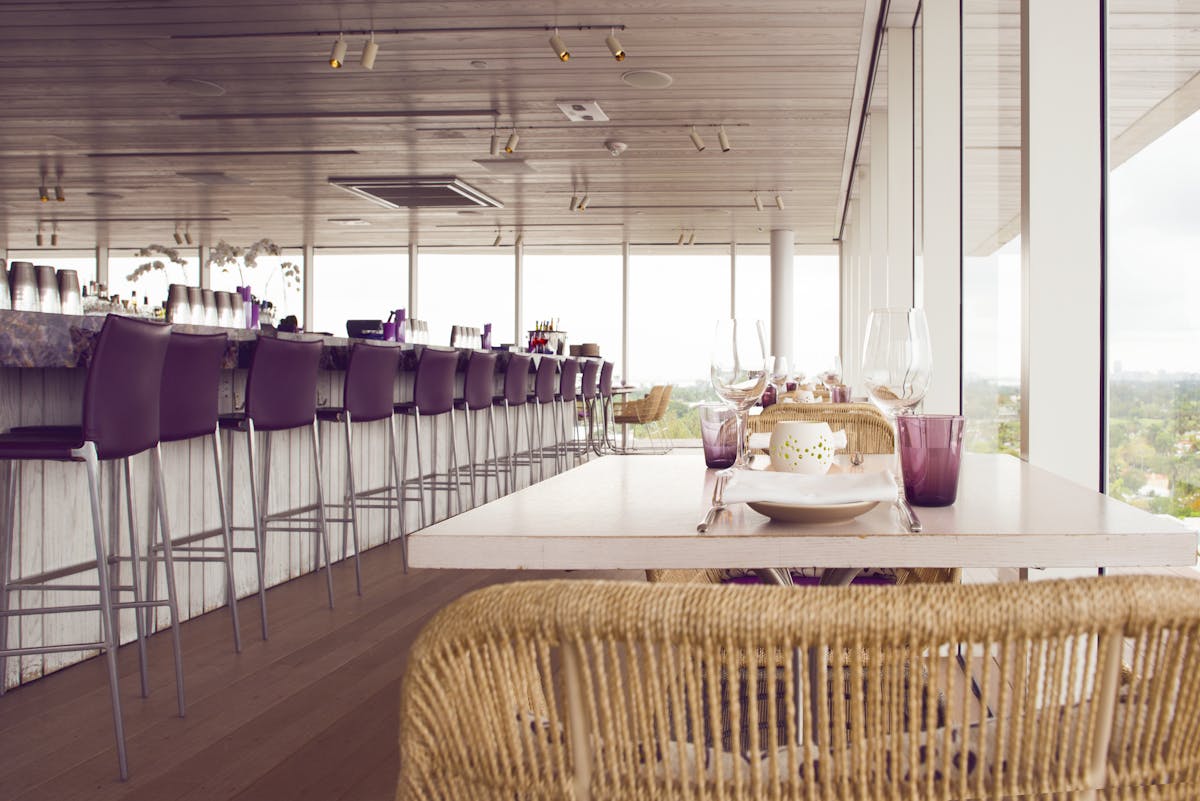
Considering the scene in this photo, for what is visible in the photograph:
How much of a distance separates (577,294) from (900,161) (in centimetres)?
727

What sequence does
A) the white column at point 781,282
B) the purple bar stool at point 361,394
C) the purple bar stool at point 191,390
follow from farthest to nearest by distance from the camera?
the white column at point 781,282 → the purple bar stool at point 361,394 → the purple bar stool at point 191,390

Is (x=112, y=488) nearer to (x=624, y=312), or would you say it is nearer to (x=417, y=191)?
(x=417, y=191)

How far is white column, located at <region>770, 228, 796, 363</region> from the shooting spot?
11.5m

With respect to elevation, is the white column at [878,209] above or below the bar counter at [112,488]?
above

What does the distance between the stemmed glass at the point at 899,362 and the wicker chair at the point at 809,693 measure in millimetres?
771

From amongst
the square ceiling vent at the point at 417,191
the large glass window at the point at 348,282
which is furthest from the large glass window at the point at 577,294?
the square ceiling vent at the point at 417,191

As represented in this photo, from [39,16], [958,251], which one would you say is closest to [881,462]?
[958,251]

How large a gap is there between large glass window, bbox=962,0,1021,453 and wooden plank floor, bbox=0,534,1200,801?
2.25 ft

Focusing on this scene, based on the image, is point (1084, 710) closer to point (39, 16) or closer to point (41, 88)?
point (39, 16)

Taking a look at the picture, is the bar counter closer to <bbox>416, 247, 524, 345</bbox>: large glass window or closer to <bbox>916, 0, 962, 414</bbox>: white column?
<bbox>916, 0, 962, 414</bbox>: white column

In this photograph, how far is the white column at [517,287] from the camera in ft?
40.0

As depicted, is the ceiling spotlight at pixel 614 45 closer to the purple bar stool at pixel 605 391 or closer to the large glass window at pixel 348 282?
the purple bar stool at pixel 605 391

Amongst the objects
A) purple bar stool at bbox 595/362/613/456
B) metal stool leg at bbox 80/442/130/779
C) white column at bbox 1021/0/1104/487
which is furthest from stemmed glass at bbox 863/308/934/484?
purple bar stool at bbox 595/362/613/456

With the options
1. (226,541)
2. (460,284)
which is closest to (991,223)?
(226,541)
